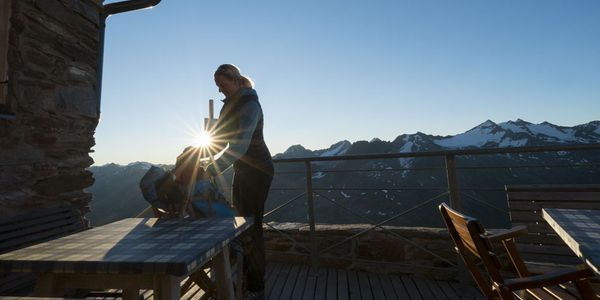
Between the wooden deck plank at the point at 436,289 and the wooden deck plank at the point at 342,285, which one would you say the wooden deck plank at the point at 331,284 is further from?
the wooden deck plank at the point at 436,289

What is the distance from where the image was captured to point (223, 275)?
5.06 feet

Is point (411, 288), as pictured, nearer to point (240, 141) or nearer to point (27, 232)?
point (240, 141)

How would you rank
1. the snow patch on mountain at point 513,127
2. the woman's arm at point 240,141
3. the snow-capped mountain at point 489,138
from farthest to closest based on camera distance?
the snow patch on mountain at point 513,127 < the snow-capped mountain at point 489,138 < the woman's arm at point 240,141

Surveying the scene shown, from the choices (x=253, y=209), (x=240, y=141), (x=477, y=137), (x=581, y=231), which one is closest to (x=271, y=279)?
(x=253, y=209)

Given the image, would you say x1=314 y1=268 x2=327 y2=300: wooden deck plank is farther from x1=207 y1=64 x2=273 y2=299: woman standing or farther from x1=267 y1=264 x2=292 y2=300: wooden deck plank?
x1=207 y1=64 x2=273 y2=299: woman standing

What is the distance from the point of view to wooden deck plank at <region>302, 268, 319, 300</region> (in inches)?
103

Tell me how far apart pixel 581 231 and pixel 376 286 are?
1.70 meters

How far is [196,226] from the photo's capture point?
1.52 m

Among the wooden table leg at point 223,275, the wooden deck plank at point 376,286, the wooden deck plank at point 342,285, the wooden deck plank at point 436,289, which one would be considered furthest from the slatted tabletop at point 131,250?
the wooden deck plank at point 436,289

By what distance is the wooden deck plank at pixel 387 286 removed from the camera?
2.62 meters

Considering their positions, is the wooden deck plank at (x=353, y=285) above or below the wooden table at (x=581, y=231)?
below

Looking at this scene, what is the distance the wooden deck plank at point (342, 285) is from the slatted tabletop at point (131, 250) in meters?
1.47

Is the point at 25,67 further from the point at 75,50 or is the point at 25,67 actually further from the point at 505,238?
the point at 505,238

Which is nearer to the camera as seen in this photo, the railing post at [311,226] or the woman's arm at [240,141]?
the woman's arm at [240,141]
